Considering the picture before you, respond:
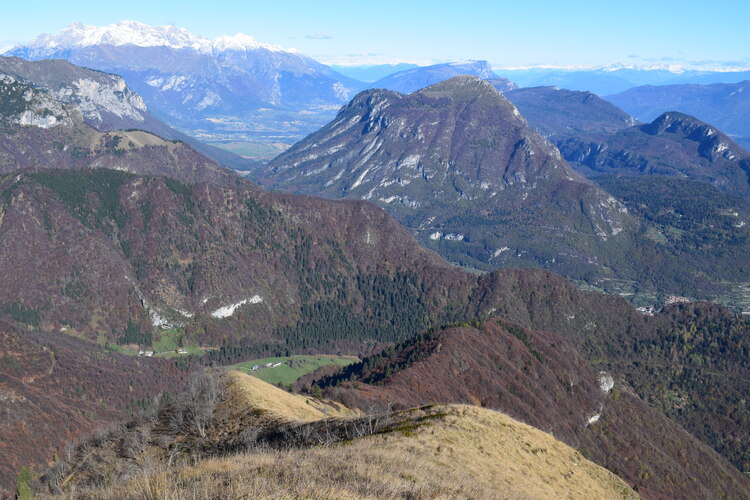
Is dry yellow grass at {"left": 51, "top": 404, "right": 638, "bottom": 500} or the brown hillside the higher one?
dry yellow grass at {"left": 51, "top": 404, "right": 638, "bottom": 500}

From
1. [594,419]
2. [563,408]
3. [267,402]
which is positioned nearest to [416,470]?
[267,402]

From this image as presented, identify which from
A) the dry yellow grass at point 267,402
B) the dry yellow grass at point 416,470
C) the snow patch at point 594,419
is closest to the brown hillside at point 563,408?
the snow patch at point 594,419

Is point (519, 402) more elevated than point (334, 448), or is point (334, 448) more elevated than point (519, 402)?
point (334, 448)

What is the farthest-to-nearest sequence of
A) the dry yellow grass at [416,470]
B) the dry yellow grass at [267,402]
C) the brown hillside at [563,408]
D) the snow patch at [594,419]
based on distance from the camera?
the snow patch at [594,419], the brown hillside at [563,408], the dry yellow grass at [267,402], the dry yellow grass at [416,470]

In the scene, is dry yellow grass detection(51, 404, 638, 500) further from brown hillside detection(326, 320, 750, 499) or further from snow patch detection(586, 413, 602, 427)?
snow patch detection(586, 413, 602, 427)

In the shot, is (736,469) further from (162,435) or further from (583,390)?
(162,435)

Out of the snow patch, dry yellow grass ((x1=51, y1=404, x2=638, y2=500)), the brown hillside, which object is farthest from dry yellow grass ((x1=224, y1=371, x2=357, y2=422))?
the snow patch

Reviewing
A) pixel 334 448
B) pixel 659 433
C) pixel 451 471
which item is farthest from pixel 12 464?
pixel 659 433

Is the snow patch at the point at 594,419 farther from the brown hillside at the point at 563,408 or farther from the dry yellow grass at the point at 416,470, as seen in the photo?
the dry yellow grass at the point at 416,470
